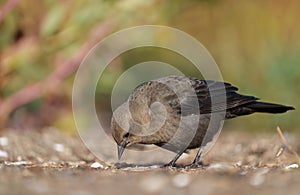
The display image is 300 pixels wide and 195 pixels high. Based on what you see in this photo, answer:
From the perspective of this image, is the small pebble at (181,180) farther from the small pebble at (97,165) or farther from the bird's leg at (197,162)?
the small pebble at (97,165)

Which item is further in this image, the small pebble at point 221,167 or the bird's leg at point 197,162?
the bird's leg at point 197,162

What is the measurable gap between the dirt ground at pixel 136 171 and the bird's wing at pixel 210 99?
39 centimetres

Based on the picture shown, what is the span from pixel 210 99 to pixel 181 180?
1.30 meters

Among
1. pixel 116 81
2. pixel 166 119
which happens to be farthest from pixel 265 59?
pixel 166 119

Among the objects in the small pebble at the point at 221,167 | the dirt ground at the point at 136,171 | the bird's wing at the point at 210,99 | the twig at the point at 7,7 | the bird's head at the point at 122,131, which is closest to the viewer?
the dirt ground at the point at 136,171

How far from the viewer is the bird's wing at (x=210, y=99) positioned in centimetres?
608

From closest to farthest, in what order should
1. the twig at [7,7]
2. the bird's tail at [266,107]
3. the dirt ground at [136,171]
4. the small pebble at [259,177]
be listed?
the dirt ground at [136,171] < the small pebble at [259,177] < the bird's tail at [266,107] < the twig at [7,7]

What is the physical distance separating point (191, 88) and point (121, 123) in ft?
2.44

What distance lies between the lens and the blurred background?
7.19 meters

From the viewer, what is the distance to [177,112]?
590 centimetres

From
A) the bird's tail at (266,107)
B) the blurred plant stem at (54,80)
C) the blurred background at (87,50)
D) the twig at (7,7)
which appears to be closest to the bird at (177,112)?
the bird's tail at (266,107)

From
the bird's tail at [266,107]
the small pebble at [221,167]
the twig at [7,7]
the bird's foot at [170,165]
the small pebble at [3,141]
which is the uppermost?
the twig at [7,7]

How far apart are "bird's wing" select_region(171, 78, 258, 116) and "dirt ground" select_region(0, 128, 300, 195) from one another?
1.29 ft

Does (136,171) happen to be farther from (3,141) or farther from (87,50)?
(87,50)
